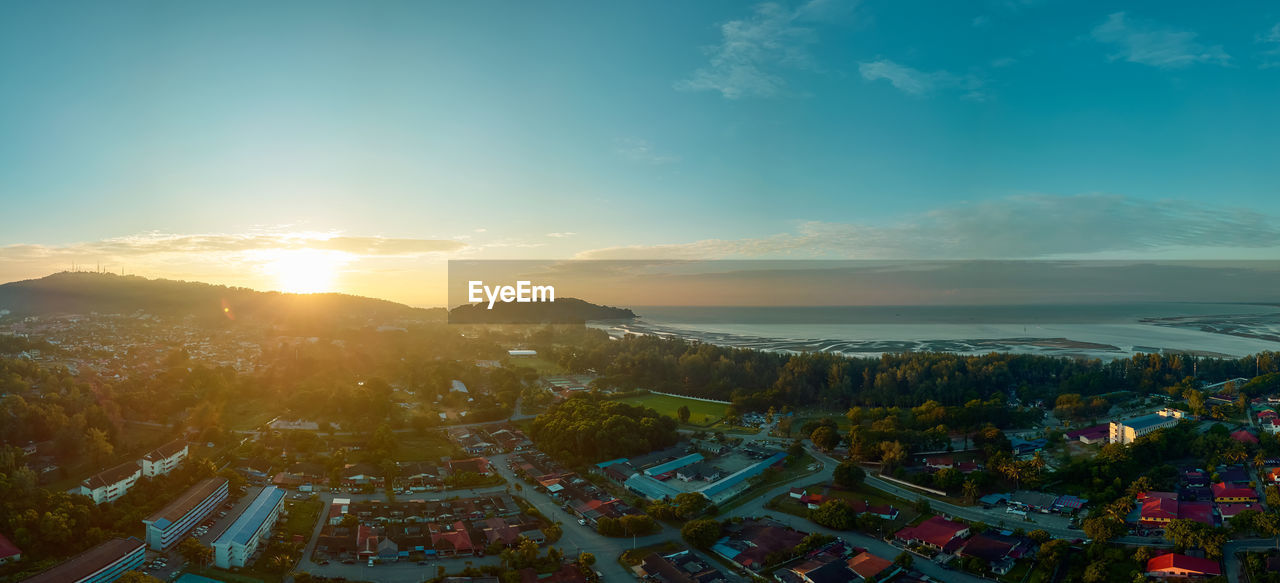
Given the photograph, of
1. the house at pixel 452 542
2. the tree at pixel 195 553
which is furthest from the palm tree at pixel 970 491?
the tree at pixel 195 553

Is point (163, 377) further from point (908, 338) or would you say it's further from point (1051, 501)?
point (908, 338)

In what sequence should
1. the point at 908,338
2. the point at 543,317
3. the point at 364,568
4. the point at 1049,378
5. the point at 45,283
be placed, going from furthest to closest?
1. the point at 543,317
2. the point at 45,283
3. the point at 908,338
4. the point at 1049,378
5. the point at 364,568

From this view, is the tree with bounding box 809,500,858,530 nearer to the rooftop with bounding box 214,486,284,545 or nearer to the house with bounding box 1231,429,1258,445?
the rooftop with bounding box 214,486,284,545

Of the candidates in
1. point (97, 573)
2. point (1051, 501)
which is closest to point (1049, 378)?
point (1051, 501)

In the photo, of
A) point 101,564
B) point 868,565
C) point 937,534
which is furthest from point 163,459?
point 937,534

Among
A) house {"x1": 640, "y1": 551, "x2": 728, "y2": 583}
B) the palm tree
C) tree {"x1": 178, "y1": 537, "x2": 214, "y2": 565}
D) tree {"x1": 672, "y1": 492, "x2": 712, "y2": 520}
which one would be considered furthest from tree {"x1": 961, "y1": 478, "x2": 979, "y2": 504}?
tree {"x1": 178, "y1": 537, "x2": 214, "y2": 565}

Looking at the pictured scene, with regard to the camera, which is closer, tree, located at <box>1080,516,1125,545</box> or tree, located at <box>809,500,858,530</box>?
tree, located at <box>1080,516,1125,545</box>

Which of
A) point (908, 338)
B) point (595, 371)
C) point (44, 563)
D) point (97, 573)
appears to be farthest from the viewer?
point (908, 338)
